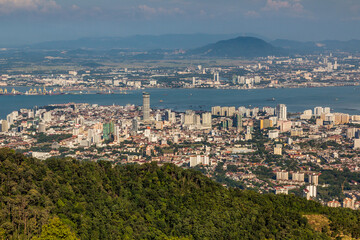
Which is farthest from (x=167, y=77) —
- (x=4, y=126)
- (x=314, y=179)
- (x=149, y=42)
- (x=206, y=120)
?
(x=149, y=42)

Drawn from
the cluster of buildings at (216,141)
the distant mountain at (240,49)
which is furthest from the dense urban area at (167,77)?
the distant mountain at (240,49)

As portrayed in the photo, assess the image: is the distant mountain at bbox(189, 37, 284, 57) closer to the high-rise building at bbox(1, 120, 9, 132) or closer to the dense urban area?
the dense urban area

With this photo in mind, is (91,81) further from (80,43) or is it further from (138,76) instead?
(80,43)

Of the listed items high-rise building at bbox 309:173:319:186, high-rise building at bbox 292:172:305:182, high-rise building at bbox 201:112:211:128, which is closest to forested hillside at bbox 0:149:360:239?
high-rise building at bbox 309:173:319:186

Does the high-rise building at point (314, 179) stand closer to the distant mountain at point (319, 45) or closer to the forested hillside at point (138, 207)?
the forested hillside at point (138, 207)

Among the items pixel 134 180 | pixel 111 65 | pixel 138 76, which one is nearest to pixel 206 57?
pixel 111 65

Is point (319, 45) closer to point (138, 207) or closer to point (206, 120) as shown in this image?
point (206, 120)
